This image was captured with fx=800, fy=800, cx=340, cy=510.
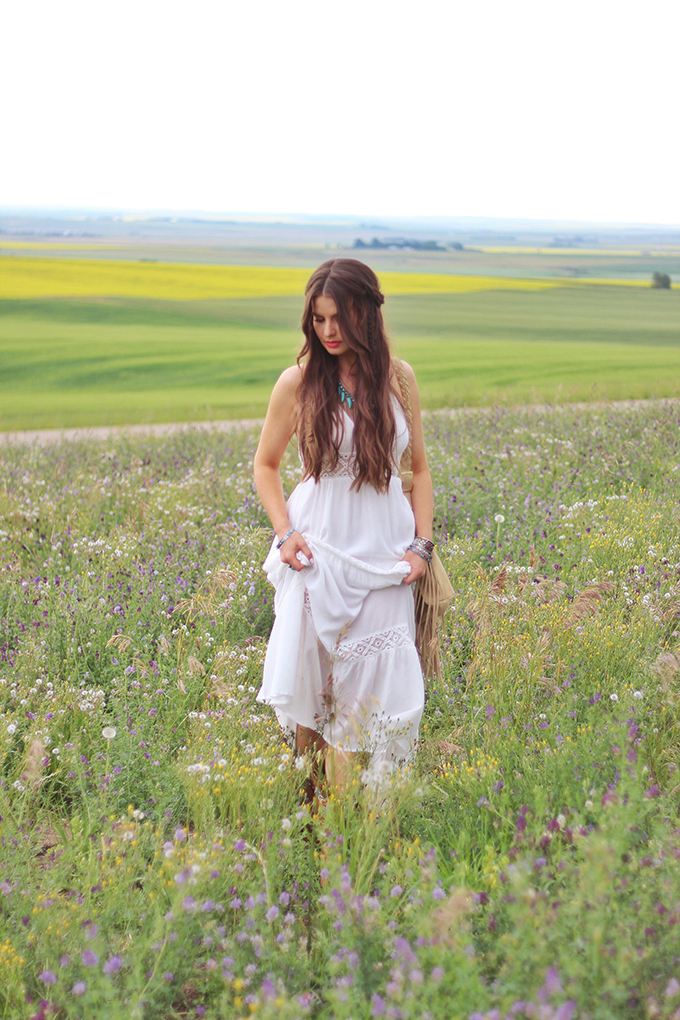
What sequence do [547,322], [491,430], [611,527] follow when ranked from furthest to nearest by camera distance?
[547,322] < [491,430] < [611,527]

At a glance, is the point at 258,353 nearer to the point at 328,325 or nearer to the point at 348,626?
the point at 328,325

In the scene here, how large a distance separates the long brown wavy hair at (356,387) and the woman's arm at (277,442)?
0.20 feet

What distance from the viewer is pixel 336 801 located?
261 cm

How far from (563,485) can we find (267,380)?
48.8 ft

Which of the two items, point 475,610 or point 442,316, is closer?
point 475,610

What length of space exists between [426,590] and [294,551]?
0.56 metres

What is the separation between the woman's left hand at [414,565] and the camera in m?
2.95

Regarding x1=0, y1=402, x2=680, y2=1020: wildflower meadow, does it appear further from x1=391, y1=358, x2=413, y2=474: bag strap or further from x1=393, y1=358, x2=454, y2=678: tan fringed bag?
x1=391, y1=358, x2=413, y2=474: bag strap

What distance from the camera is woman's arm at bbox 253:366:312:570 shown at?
304cm

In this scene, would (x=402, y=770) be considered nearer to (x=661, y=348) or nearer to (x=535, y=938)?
(x=535, y=938)

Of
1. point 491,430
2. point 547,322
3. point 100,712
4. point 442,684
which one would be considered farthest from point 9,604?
point 547,322

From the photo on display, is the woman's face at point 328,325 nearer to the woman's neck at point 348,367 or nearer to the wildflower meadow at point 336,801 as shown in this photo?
the woman's neck at point 348,367

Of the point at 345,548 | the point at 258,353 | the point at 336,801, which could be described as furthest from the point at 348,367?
the point at 258,353

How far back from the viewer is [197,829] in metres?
2.71
